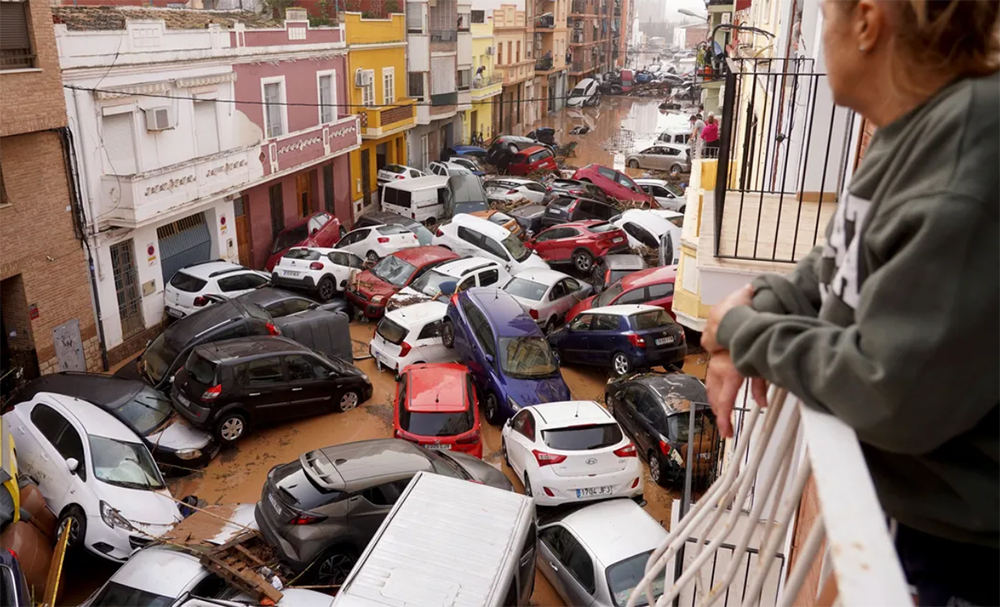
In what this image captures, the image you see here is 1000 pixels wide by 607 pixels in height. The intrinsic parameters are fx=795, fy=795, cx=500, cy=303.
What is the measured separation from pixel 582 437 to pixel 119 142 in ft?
38.9

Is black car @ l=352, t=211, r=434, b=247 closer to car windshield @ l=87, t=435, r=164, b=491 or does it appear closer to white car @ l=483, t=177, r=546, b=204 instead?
white car @ l=483, t=177, r=546, b=204

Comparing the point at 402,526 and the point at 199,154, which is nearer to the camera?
the point at 402,526

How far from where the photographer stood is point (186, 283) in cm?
1717

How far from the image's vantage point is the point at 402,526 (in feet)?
23.4

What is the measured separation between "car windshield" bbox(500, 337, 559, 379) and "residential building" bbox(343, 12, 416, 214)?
1602 cm

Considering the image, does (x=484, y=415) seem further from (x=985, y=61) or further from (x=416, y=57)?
(x=416, y=57)

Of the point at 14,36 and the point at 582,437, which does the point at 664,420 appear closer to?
the point at 582,437

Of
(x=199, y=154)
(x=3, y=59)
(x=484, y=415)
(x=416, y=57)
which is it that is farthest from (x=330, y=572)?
(x=416, y=57)

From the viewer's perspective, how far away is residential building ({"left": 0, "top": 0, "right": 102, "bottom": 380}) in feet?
43.3

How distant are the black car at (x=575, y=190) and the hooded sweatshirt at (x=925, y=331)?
24483 millimetres

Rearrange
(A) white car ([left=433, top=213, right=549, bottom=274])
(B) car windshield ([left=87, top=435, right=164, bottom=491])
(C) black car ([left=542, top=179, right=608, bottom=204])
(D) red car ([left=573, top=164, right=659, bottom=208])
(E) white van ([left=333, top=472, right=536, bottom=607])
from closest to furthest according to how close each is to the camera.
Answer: (E) white van ([left=333, top=472, right=536, bottom=607]) < (B) car windshield ([left=87, top=435, right=164, bottom=491]) < (A) white car ([left=433, top=213, right=549, bottom=274]) < (C) black car ([left=542, top=179, right=608, bottom=204]) < (D) red car ([left=573, top=164, right=659, bottom=208])

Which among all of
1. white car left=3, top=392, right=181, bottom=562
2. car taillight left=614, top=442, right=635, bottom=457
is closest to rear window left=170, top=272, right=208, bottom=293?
white car left=3, top=392, right=181, bottom=562

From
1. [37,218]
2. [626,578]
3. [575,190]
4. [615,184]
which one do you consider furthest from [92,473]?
[615,184]

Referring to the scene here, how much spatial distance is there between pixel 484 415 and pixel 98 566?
6312 millimetres
